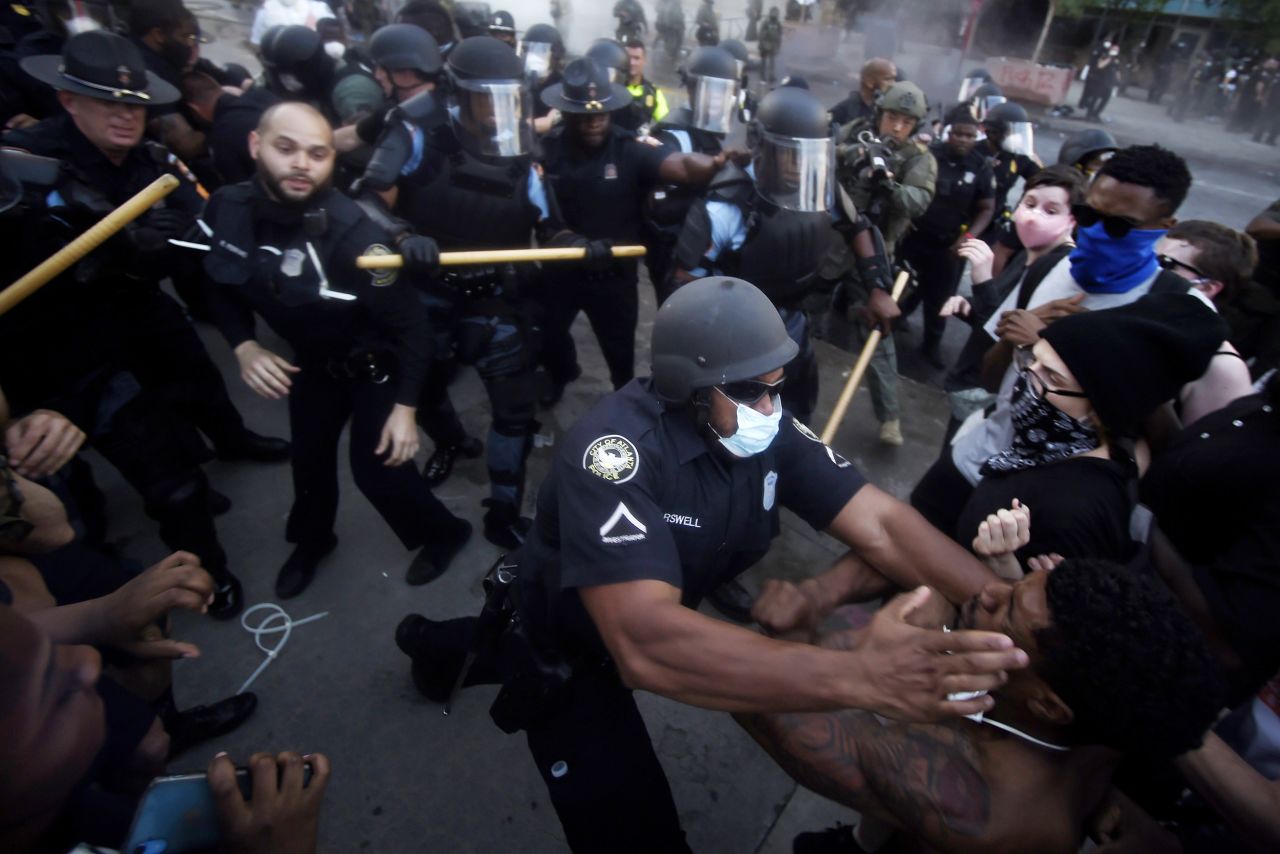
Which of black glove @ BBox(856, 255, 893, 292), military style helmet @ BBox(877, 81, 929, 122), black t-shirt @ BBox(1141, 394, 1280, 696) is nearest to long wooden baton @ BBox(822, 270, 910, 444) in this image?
black glove @ BBox(856, 255, 893, 292)

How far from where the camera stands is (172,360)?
10.8 feet

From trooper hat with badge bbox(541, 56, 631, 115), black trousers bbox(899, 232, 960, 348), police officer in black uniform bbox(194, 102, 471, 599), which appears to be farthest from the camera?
black trousers bbox(899, 232, 960, 348)

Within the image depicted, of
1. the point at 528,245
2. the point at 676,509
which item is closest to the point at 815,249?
the point at 528,245

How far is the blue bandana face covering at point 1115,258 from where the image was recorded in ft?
8.34

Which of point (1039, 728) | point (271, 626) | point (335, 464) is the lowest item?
point (271, 626)

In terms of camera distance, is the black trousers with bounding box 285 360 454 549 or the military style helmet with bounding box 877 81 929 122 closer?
the black trousers with bounding box 285 360 454 549

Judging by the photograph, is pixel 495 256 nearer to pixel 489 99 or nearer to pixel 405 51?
pixel 489 99

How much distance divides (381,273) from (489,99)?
1273 mm

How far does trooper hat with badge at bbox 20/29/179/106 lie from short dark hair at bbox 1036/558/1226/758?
364 centimetres

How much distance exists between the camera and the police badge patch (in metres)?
1.59

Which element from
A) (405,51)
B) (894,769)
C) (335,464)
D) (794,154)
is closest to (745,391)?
(894,769)

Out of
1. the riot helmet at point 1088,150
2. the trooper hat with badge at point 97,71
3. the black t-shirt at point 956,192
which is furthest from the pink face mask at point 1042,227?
the trooper hat with badge at point 97,71

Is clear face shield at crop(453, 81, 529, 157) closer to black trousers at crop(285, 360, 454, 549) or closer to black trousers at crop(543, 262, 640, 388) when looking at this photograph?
black trousers at crop(543, 262, 640, 388)

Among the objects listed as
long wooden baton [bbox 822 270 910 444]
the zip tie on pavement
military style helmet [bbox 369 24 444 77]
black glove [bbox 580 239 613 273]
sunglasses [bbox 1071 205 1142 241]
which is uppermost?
military style helmet [bbox 369 24 444 77]
